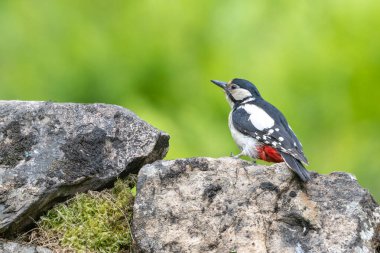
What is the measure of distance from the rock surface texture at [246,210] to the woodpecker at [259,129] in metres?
0.57

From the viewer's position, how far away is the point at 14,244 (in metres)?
4.76

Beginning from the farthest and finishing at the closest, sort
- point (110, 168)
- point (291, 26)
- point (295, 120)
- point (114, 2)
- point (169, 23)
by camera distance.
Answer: point (114, 2) → point (169, 23) → point (291, 26) → point (295, 120) → point (110, 168)

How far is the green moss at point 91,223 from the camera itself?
16.0 ft

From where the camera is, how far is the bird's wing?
18.8 feet

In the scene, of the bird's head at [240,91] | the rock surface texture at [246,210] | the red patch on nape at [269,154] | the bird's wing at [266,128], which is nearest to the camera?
the rock surface texture at [246,210]

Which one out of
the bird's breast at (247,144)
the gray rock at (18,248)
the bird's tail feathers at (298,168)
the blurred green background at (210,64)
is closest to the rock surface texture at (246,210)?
the bird's tail feathers at (298,168)

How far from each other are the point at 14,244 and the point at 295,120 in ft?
16.9

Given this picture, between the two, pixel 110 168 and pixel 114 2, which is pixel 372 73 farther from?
pixel 110 168

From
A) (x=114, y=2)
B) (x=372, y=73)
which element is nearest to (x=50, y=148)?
(x=372, y=73)

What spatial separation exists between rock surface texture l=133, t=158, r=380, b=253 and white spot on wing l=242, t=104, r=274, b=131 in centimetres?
105

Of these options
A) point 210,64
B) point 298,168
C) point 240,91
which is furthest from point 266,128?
point 210,64

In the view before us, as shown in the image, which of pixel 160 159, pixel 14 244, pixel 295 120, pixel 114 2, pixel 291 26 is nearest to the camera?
pixel 14 244

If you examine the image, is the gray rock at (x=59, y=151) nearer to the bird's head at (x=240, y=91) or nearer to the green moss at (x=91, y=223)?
the green moss at (x=91, y=223)

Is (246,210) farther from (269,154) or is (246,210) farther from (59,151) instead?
(269,154)
